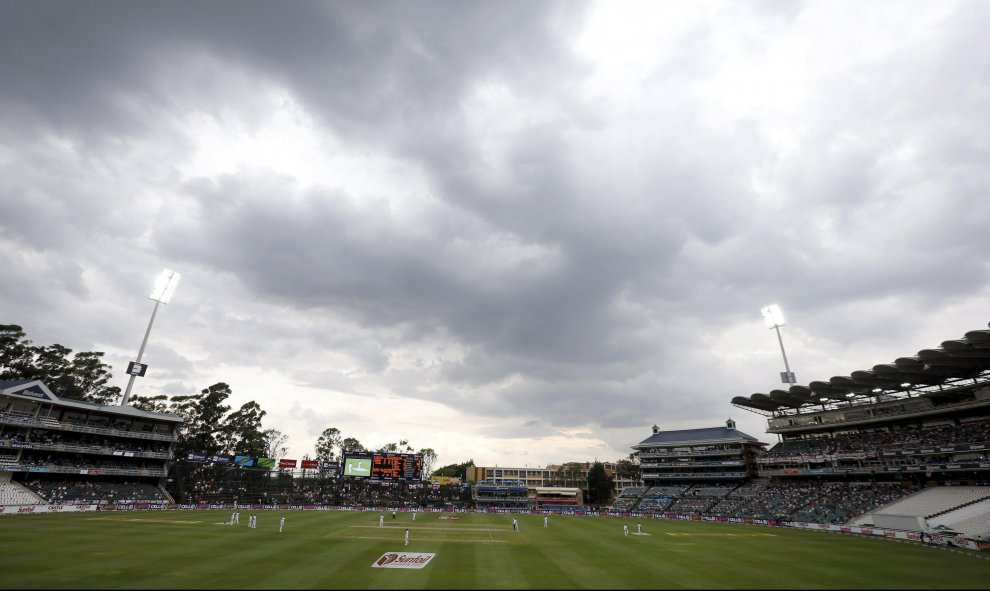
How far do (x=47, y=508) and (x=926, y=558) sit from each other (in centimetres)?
8561

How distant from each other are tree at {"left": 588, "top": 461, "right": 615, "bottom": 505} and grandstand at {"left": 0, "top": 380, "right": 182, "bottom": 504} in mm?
92223

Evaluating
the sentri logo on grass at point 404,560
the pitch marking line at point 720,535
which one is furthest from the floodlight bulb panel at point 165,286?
the pitch marking line at point 720,535

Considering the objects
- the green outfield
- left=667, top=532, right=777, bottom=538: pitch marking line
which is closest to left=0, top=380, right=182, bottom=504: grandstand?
the green outfield

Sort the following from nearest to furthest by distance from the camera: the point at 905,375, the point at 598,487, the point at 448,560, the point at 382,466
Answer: the point at 448,560 < the point at 905,375 < the point at 382,466 < the point at 598,487

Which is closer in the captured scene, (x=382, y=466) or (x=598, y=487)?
(x=382, y=466)

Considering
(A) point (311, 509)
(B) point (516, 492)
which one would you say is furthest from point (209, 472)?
(B) point (516, 492)

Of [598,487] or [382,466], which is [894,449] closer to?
[598,487]

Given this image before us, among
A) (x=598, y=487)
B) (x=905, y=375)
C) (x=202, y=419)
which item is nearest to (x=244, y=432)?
(x=202, y=419)

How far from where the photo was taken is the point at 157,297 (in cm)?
7381

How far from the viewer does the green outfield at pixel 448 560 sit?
2119 cm

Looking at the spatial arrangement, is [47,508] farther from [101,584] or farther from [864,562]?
[864,562]

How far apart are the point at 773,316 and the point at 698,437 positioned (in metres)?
34.9

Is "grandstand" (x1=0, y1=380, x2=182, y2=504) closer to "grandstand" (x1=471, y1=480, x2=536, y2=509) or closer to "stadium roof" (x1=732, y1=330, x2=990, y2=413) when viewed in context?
"grandstand" (x1=471, y1=480, x2=536, y2=509)

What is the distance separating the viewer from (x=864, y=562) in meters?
28.1
